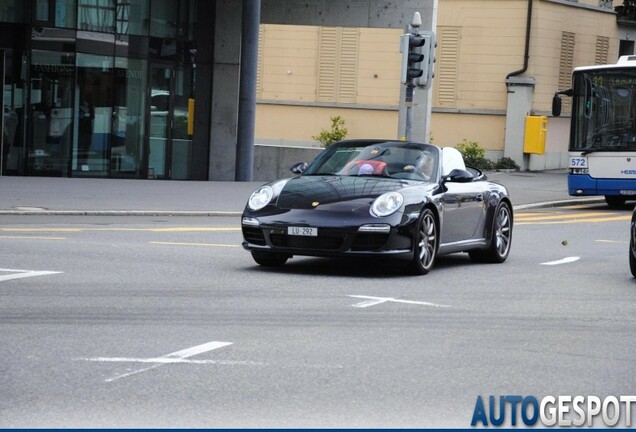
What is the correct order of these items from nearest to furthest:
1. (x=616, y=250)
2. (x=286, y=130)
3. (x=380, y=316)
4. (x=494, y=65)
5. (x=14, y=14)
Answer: (x=380, y=316), (x=616, y=250), (x=14, y=14), (x=494, y=65), (x=286, y=130)

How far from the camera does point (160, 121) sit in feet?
105

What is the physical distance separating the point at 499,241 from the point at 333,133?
25726mm

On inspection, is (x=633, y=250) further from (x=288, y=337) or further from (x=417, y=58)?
(x=417, y=58)

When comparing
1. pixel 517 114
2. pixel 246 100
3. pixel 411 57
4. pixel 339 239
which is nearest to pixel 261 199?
pixel 339 239

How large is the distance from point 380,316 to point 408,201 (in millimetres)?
→ 3099

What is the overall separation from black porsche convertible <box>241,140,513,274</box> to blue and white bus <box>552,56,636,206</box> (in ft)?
44.9

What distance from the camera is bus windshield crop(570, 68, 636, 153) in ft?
94.0

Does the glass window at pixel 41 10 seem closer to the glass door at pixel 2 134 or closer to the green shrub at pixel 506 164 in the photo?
the glass door at pixel 2 134

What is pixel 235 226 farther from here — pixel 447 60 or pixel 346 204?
pixel 447 60

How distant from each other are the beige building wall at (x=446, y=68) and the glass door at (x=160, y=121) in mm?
12122

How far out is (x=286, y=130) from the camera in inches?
1779

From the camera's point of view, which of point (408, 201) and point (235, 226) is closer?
point (408, 201)

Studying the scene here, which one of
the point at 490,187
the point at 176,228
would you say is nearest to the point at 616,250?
the point at 490,187

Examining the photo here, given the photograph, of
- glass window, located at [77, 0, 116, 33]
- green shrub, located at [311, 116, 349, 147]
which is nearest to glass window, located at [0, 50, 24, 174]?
glass window, located at [77, 0, 116, 33]
